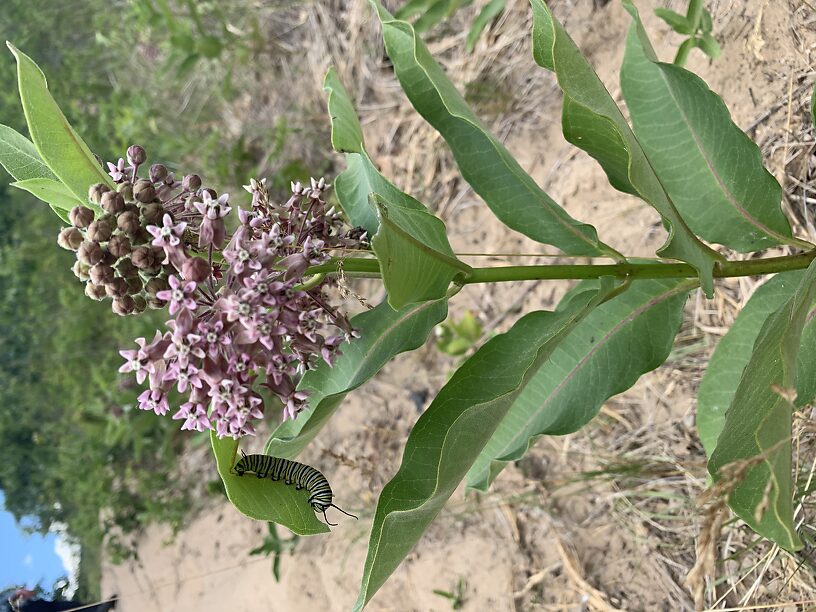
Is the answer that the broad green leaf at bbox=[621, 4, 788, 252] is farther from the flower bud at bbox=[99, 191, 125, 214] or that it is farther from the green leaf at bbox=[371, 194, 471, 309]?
the flower bud at bbox=[99, 191, 125, 214]

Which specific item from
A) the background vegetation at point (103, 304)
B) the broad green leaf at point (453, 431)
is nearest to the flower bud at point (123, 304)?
the broad green leaf at point (453, 431)

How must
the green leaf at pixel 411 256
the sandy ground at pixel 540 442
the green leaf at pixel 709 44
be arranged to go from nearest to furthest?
the green leaf at pixel 411 256, the green leaf at pixel 709 44, the sandy ground at pixel 540 442

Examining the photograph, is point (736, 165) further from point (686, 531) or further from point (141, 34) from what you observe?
point (141, 34)

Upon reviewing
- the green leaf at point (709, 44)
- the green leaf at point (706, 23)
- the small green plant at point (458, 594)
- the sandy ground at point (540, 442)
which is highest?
the green leaf at point (706, 23)

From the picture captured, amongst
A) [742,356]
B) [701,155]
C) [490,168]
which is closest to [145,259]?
[490,168]

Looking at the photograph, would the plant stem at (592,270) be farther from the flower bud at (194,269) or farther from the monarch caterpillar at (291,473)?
the monarch caterpillar at (291,473)

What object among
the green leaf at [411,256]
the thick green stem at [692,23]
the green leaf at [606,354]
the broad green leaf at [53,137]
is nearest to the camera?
the green leaf at [411,256]

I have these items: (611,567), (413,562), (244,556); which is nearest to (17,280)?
(244,556)

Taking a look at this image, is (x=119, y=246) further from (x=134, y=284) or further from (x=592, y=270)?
(x=592, y=270)
